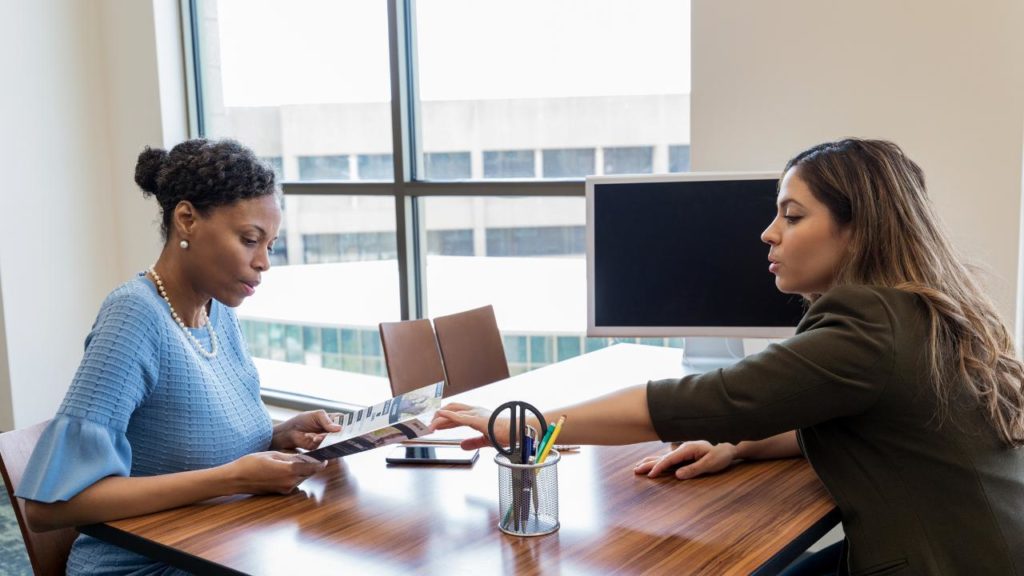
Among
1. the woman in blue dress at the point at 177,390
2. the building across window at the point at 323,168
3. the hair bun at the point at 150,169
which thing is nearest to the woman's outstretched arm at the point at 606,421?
the woman in blue dress at the point at 177,390

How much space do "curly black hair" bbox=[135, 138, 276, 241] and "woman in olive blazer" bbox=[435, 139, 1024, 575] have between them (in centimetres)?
77

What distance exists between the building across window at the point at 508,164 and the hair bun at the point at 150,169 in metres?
1.93

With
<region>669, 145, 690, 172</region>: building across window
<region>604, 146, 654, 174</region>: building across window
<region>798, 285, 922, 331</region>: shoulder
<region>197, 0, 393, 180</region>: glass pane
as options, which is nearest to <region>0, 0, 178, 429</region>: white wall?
<region>197, 0, 393, 180</region>: glass pane

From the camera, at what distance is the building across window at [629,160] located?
10.9 ft

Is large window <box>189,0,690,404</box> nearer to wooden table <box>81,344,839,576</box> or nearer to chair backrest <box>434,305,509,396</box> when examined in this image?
chair backrest <box>434,305,509,396</box>

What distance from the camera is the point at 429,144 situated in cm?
377

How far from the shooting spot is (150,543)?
1326 mm

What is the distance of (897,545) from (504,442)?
1.95ft

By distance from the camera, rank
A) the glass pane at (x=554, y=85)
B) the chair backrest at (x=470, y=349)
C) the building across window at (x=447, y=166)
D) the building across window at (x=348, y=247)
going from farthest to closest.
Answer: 1. the building across window at (x=348, y=247)
2. the building across window at (x=447, y=166)
3. the glass pane at (x=554, y=85)
4. the chair backrest at (x=470, y=349)

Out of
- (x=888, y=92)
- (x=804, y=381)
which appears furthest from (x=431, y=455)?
(x=888, y=92)

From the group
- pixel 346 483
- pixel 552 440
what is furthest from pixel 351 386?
pixel 552 440

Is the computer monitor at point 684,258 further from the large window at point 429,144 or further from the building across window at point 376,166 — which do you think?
the building across window at point 376,166

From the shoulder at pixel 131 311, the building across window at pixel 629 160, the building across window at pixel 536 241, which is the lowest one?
the building across window at pixel 536 241

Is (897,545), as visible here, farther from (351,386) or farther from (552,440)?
(351,386)
